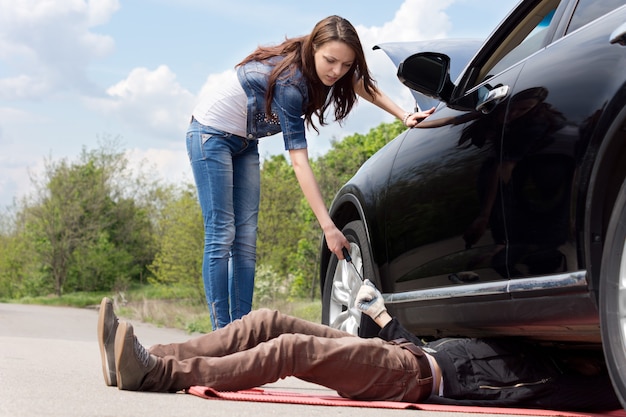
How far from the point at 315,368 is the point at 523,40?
5.21 feet

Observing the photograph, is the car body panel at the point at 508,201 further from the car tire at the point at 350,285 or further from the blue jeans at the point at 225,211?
the blue jeans at the point at 225,211

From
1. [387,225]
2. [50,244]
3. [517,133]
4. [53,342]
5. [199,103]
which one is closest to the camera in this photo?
[517,133]

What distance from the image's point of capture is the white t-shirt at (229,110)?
4.95 m

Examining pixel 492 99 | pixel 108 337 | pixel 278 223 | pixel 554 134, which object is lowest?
pixel 108 337

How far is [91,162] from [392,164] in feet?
98.8

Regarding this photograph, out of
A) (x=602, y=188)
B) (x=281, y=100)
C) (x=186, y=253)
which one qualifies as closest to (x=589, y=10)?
(x=602, y=188)

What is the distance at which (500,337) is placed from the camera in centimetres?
355

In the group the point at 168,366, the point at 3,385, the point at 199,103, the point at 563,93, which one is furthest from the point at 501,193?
the point at 199,103

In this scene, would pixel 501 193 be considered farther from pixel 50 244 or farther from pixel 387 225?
pixel 50 244

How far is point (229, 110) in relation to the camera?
4.97 m

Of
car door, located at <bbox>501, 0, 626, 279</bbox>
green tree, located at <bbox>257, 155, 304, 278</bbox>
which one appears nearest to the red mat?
car door, located at <bbox>501, 0, 626, 279</bbox>

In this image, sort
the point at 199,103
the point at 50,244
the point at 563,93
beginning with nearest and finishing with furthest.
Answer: the point at 563,93 → the point at 199,103 → the point at 50,244

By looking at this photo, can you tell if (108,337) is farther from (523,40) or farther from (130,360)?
(523,40)

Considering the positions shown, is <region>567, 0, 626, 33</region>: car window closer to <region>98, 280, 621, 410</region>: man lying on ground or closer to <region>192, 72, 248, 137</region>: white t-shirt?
<region>98, 280, 621, 410</region>: man lying on ground
